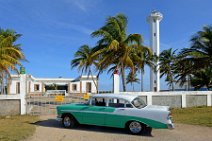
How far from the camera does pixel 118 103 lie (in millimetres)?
11336

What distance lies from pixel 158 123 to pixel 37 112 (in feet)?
28.8

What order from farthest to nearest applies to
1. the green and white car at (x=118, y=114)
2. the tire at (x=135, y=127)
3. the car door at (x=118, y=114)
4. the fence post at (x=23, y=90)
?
the fence post at (x=23, y=90)
the car door at (x=118, y=114)
the tire at (x=135, y=127)
the green and white car at (x=118, y=114)

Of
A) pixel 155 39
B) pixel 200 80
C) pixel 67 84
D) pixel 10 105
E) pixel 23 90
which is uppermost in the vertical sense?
pixel 155 39

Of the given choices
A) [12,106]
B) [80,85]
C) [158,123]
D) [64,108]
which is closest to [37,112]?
[12,106]

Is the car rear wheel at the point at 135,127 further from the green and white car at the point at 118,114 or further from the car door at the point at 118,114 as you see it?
the car door at the point at 118,114

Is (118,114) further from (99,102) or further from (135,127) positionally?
(99,102)

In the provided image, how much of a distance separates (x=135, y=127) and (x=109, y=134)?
1.00 metres

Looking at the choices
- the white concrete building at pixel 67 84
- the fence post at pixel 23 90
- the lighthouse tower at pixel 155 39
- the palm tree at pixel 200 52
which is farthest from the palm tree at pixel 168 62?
the fence post at pixel 23 90

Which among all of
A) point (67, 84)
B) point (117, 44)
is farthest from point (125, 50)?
point (67, 84)

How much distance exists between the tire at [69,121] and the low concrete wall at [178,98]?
299 inches

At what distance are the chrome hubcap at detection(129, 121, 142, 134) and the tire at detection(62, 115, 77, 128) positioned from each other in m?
2.56

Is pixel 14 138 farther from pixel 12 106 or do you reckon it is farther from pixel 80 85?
pixel 80 85

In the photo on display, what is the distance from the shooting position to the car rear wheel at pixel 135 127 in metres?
10.8

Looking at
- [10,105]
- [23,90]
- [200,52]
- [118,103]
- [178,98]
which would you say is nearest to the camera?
[118,103]
